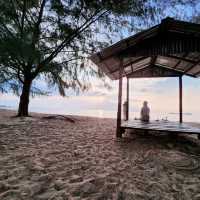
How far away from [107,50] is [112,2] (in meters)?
6.62

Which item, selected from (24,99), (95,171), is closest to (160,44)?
(95,171)

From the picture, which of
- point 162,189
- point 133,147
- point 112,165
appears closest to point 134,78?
point 133,147

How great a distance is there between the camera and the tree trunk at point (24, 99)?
43.3 ft

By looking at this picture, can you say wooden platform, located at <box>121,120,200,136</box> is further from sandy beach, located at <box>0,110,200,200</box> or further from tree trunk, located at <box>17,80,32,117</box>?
tree trunk, located at <box>17,80,32,117</box>

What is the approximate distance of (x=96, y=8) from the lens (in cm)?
1240

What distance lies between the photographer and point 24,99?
1328cm

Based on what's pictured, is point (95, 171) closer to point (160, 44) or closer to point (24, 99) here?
point (160, 44)

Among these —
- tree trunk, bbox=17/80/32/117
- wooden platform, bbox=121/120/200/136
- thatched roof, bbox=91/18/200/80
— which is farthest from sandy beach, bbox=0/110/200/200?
tree trunk, bbox=17/80/32/117

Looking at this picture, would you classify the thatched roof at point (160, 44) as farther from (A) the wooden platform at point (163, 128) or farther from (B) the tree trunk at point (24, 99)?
(B) the tree trunk at point (24, 99)

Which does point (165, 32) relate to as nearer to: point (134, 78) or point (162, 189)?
point (162, 189)

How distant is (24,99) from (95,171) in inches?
420

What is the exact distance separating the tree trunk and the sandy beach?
7266mm

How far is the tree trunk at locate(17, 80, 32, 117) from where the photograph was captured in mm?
Result: 13195

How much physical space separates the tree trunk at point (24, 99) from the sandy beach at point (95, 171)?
727cm
